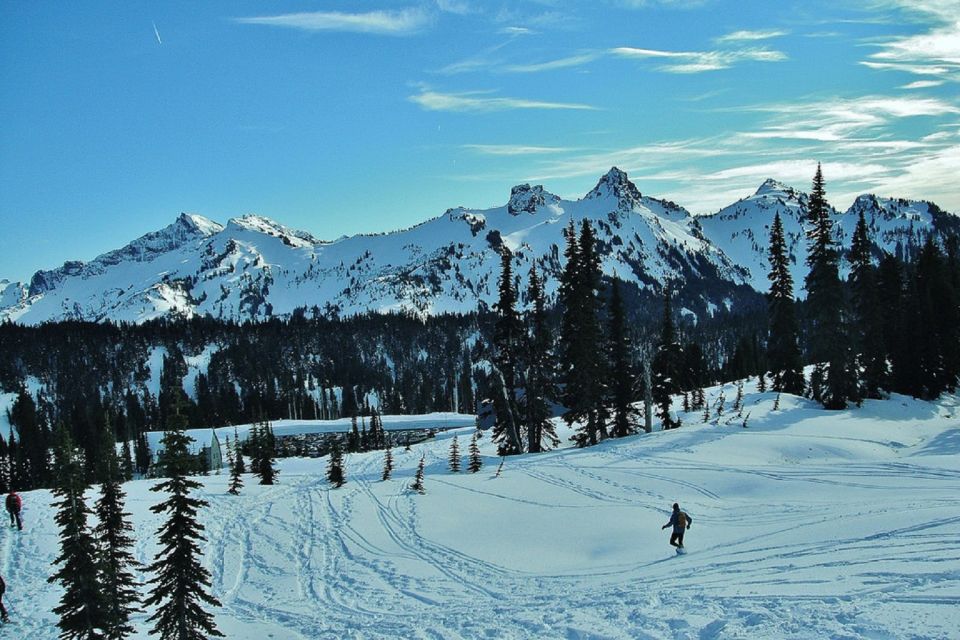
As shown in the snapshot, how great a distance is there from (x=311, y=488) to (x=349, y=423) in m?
91.0

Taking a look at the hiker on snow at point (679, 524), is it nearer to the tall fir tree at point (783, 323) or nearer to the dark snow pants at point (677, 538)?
the dark snow pants at point (677, 538)

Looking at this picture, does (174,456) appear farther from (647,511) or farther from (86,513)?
(647,511)

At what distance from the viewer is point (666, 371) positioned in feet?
152

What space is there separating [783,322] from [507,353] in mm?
25571

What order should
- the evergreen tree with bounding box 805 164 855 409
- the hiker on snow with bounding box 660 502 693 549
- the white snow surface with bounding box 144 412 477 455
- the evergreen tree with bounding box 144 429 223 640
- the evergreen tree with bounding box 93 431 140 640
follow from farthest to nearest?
1. the white snow surface with bounding box 144 412 477 455
2. the evergreen tree with bounding box 805 164 855 409
3. the hiker on snow with bounding box 660 502 693 549
4. the evergreen tree with bounding box 93 431 140 640
5. the evergreen tree with bounding box 144 429 223 640

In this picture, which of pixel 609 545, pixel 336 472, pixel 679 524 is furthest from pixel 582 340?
pixel 679 524

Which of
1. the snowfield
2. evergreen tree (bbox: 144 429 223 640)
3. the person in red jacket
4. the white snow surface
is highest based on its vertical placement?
evergreen tree (bbox: 144 429 223 640)

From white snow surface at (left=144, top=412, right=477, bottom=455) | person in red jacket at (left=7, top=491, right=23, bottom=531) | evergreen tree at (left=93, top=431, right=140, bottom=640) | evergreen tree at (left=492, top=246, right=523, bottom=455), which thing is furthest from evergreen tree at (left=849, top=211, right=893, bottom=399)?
white snow surface at (left=144, top=412, right=477, bottom=455)

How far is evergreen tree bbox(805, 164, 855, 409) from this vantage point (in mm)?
42625

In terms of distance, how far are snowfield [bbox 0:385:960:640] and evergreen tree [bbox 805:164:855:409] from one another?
4.16 metres

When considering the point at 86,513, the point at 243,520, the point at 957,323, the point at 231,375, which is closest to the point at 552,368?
the point at 243,520

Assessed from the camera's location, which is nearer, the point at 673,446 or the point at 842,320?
the point at 673,446

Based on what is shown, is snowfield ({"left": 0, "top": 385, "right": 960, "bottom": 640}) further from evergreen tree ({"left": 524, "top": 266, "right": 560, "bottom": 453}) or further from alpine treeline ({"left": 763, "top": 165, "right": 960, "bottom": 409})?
alpine treeline ({"left": 763, "top": 165, "right": 960, "bottom": 409})

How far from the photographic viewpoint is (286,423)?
406ft
